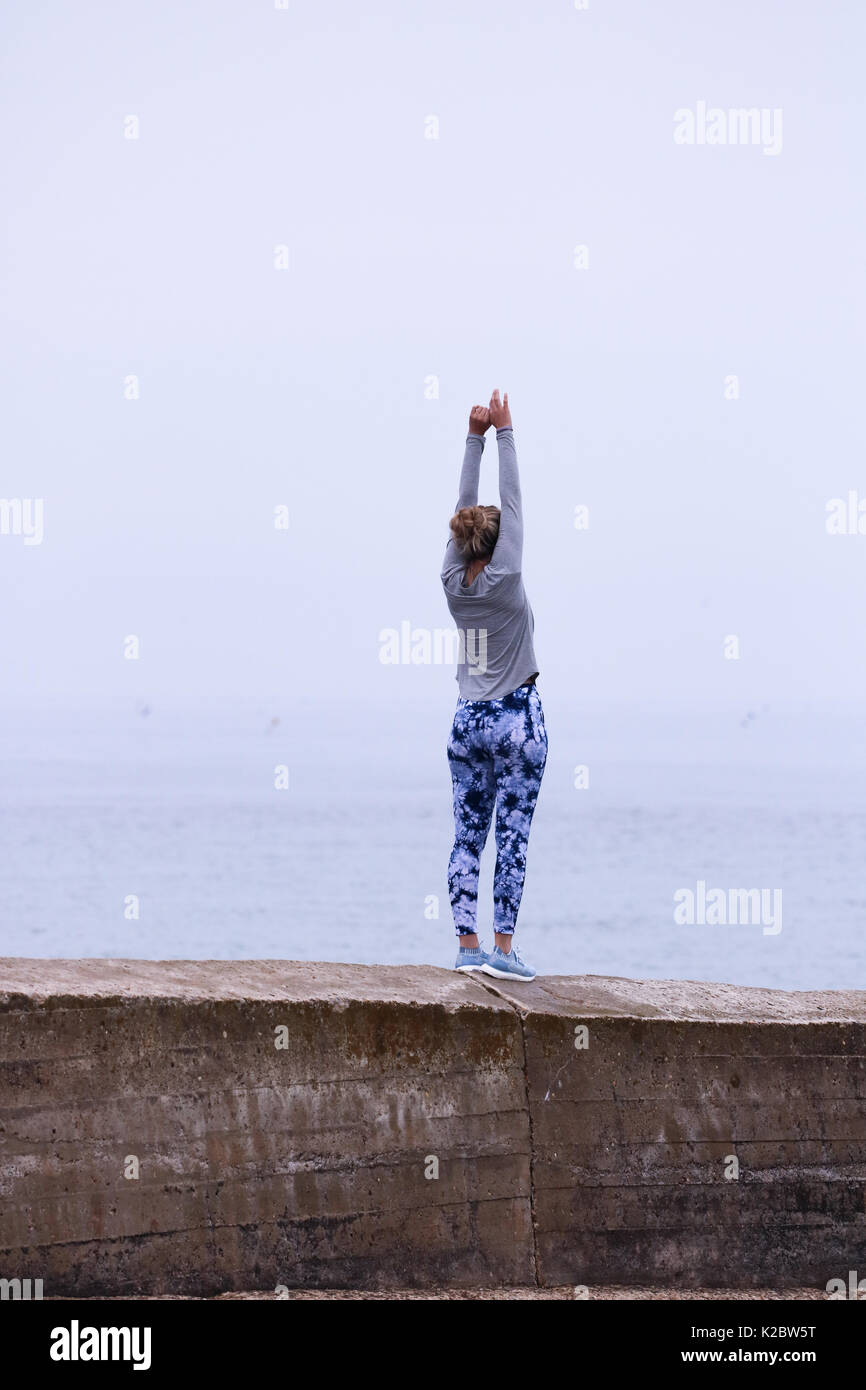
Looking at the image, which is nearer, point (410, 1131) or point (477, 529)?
point (410, 1131)

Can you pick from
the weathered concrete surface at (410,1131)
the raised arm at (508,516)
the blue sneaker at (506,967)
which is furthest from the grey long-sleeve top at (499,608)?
the weathered concrete surface at (410,1131)

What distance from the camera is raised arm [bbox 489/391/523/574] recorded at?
6.03 metres

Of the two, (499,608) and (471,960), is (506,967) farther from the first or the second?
(499,608)

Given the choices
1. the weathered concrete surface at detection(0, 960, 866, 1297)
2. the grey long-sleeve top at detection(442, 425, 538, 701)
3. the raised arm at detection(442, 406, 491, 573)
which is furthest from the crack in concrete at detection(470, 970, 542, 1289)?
the raised arm at detection(442, 406, 491, 573)

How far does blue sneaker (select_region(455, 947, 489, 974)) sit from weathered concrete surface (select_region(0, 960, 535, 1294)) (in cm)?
46

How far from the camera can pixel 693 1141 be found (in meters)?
5.69

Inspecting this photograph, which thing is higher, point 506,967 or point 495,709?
point 495,709

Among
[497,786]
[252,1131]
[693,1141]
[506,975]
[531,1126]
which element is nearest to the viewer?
[252,1131]

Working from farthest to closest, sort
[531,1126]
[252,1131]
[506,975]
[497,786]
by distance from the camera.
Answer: [497,786] → [506,975] → [531,1126] → [252,1131]

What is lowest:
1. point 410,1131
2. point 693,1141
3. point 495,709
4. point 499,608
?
point 693,1141

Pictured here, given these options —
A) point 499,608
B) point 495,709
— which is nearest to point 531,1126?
point 495,709

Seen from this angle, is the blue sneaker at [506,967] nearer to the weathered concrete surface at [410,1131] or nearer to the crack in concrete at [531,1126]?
the weathered concrete surface at [410,1131]

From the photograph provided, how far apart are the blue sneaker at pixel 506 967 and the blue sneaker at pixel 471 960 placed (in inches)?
1.6

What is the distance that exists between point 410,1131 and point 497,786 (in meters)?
1.41
